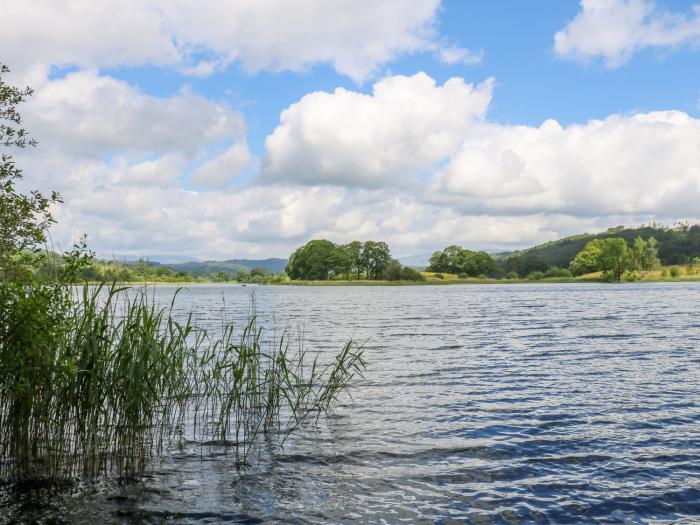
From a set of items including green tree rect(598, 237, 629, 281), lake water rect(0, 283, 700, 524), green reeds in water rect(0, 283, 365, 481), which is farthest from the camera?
green tree rect(598, 237, 629, 281)

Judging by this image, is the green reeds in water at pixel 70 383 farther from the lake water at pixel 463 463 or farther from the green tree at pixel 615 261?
the green tree at pixel 615 261

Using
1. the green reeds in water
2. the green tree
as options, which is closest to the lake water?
the green reeds in water

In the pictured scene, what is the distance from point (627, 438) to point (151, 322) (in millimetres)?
11451

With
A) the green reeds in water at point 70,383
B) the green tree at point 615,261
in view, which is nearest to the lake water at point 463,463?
the green reeds in water at point 70,383

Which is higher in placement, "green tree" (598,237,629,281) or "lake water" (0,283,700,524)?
"green tree" (598,237,629,281)

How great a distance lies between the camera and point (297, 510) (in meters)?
8.90

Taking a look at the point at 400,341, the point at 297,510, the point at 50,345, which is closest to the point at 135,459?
the point at 50,345

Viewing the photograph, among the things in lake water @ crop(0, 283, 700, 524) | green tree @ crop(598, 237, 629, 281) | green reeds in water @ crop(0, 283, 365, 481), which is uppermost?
green tree @ crop(598, 237, 629, 281)

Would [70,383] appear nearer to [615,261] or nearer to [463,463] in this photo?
[463,463]

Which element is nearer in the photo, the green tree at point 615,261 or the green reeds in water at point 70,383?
the green reeds in water at point 70,383

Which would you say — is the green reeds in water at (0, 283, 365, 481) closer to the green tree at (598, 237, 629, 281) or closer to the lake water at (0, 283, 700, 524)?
the lake water at (0, 283, 700, 524)

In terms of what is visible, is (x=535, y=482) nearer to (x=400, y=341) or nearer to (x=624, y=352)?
(x=624, y=352)

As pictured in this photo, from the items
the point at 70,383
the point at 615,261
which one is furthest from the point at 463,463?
the point at 615,261

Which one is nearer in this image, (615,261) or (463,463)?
(463,463)
